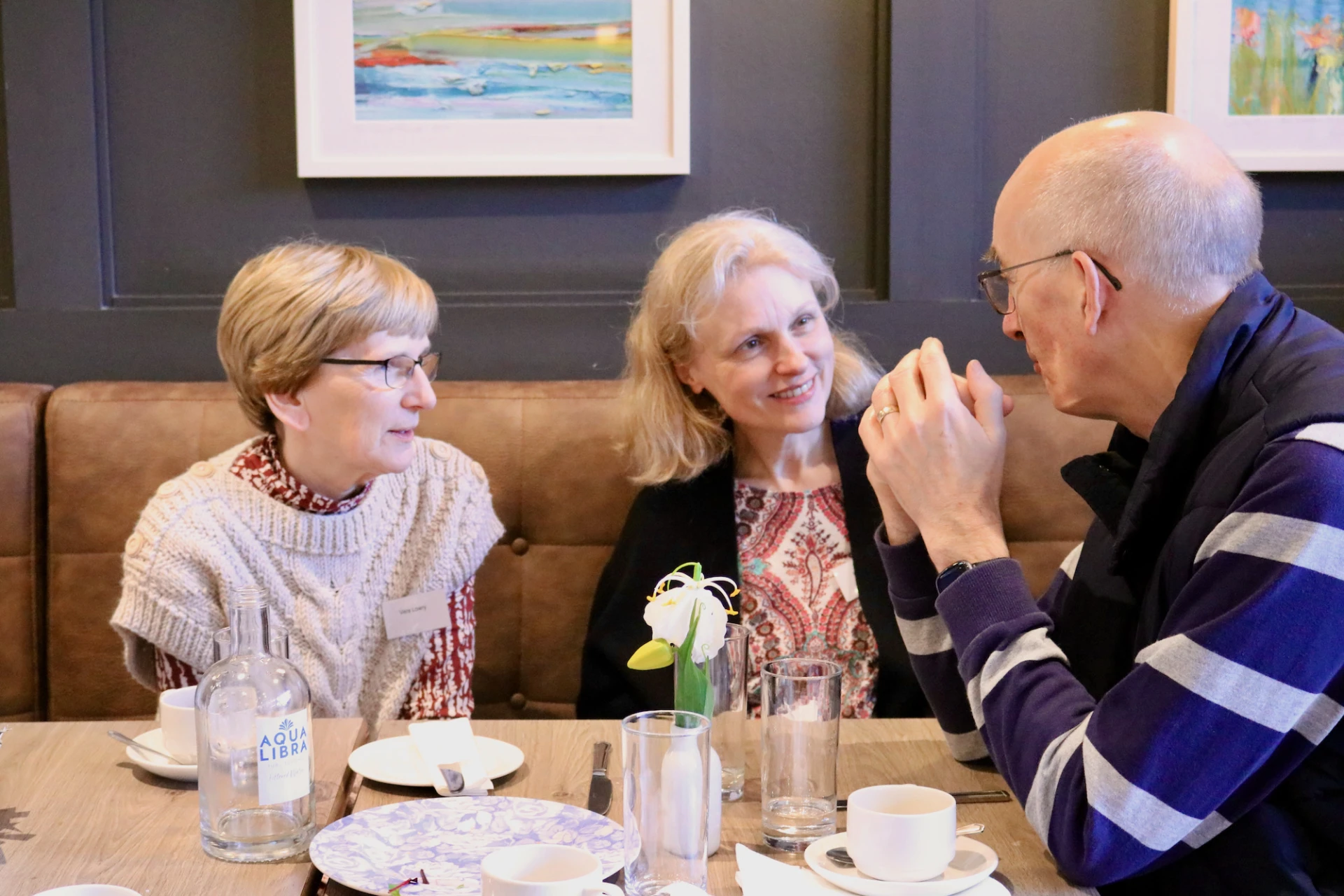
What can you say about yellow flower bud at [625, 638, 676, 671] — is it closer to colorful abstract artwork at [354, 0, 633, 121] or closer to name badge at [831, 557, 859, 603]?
name badge at [831, 557, 859, 603]

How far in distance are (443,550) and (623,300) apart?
31.4 inches

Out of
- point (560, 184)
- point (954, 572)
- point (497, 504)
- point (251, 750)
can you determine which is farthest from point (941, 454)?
point (560, 184)

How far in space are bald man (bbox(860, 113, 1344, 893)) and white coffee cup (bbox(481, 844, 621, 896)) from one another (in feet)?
1.47

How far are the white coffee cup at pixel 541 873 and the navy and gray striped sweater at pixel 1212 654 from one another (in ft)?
1.47

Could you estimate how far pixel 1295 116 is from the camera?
2.71 m

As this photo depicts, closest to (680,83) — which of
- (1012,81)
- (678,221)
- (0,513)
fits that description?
(678,221)

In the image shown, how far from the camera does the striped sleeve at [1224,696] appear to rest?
1.08 meters

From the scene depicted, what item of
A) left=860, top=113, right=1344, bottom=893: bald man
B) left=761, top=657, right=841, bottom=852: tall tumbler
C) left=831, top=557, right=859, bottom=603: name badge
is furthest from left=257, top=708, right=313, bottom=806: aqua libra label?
left=831, top=557, right=859, bottom=603: name badge

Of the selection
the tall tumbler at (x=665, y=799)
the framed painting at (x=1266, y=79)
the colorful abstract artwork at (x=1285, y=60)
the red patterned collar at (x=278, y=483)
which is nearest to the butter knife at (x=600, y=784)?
the tall tumbler at (x=665, y=799)

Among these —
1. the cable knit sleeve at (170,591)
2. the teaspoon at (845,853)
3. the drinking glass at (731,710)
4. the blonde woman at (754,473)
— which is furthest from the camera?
the blonde woman at (754,473)

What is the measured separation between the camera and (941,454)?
151cm

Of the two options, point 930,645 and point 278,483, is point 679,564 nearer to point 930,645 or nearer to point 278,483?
point 278,483

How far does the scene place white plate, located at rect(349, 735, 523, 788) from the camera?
55.9 inches

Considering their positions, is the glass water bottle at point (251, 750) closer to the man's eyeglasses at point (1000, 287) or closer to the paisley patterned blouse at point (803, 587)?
the man's eyeglasses at point (1000, 287)
